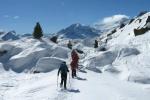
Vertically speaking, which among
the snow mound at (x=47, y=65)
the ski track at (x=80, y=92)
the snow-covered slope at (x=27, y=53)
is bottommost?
the ski track at (x=80, y=92)

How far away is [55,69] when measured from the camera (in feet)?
143

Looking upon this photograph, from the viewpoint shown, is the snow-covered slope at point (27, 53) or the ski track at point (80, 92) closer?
the ski track at point (80, 92)

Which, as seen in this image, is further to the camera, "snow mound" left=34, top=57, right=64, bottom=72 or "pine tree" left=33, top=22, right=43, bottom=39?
"pine tree" left=33, top=22, right=43, bottom=39

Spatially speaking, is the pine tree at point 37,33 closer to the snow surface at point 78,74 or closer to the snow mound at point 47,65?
the snow surface at point 78,74

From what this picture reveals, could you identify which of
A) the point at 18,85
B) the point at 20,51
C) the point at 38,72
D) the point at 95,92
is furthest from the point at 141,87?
the point at 20,51

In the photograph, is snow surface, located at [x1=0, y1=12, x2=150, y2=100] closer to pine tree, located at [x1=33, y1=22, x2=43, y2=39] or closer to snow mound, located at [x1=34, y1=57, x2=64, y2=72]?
snow mound, located at [x1=34, y1=57, x2=64, y2=72]

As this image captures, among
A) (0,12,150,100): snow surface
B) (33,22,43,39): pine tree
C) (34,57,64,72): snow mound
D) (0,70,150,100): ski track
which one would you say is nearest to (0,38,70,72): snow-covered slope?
(0,12,150,100): snow surface

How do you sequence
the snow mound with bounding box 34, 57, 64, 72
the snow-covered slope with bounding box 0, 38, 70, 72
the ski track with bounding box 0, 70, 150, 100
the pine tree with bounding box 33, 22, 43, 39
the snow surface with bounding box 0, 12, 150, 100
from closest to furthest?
the ski track with bounding box 0, 70, 150, 100 → the snow surface with bounding box 0, 12, 150, 100 → the snow mound with bounding box 34, 57, 64, 72 → the snow-covered slope with bounding box 0, 38, 70, 72 → the pine tree with bounding box 33, 22, 43, 39

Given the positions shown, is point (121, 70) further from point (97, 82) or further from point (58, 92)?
point (58, 92)

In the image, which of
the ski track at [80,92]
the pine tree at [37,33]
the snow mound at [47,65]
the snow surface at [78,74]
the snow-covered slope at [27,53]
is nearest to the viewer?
the ski track at [80,92]

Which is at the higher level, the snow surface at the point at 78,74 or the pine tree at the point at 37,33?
the pine tree at the point at 37,33

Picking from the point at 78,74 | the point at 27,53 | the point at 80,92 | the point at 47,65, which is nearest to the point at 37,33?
the point at 27,53

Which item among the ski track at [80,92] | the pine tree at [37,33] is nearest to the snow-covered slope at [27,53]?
the pine tree at [37,33]

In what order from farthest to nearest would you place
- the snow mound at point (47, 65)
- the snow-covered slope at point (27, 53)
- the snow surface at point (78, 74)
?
the snow-covered slope at point (27, 53), the snow mound at point (47, 65), the snow surface at point (78, 74)
